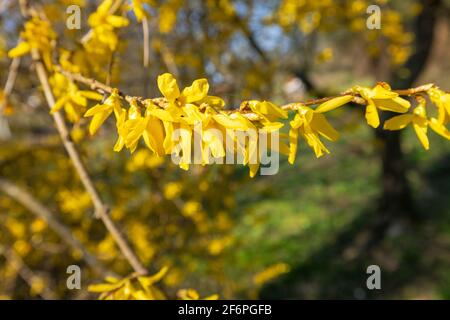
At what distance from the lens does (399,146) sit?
181 inches

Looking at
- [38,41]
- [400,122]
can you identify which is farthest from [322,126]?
[38,41]

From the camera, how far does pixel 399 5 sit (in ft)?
38.3

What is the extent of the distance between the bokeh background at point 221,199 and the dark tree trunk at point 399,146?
0.01 meters

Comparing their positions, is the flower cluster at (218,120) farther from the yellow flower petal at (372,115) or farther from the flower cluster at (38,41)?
the flower cluster at (38,41)

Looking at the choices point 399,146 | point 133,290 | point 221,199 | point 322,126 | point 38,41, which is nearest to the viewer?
point 322,126

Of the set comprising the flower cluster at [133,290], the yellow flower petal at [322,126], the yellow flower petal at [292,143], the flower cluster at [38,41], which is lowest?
the flower cluster at [133,290]

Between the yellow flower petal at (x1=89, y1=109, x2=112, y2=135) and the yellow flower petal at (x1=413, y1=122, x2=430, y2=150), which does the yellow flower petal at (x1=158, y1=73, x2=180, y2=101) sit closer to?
the yellow flower petal at (x1=89, y1=109, x2=112, y2=135)

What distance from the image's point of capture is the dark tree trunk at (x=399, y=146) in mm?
4180

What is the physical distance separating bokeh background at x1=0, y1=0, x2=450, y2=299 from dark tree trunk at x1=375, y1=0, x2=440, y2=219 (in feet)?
0.04

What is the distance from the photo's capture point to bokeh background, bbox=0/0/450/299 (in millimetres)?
3205

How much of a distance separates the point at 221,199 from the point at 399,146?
2.11 metres

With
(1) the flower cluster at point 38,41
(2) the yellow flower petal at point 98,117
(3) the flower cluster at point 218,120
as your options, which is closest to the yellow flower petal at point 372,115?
(3) the flower cluster at point 218,120

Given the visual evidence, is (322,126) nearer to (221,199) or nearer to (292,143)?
(292,143)

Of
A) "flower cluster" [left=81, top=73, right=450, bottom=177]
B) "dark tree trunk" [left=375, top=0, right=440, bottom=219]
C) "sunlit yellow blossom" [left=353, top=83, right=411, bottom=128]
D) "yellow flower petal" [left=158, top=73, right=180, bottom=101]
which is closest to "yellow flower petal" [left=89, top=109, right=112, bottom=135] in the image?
"flower cluster" [left=81, top=73, right=450, bottom=177]
